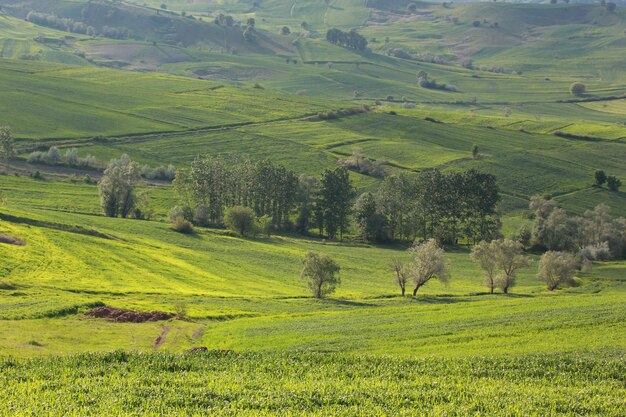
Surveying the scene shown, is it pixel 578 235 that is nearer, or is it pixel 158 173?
pixel 578 235

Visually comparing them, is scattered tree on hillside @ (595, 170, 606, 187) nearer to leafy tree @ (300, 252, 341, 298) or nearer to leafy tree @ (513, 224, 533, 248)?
leafy tree @ (513, 224, 533, 248)

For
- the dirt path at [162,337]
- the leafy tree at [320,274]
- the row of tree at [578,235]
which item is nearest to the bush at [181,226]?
the leafy tree at [320,274]

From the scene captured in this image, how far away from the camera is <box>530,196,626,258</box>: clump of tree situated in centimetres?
14125

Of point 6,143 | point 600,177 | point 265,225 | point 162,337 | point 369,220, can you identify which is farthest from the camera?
point 600,177

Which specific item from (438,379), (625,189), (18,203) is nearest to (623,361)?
(438,379)

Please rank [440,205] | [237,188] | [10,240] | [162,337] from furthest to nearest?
[237,188]
[440,205]
[10,240]
[162,337]

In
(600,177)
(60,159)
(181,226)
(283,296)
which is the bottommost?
(283,296)

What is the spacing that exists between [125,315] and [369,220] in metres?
85.0

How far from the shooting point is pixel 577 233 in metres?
146

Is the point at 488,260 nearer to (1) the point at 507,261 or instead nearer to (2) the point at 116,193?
(1) the point at 507,261

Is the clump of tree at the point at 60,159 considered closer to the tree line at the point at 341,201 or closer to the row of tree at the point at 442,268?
the tree line at the point at 341,201

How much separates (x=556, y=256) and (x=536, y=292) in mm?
7439

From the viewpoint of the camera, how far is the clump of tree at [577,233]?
14125 cm

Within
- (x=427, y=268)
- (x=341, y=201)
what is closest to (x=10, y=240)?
(x=427, y=268)
